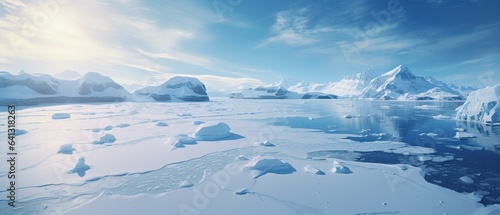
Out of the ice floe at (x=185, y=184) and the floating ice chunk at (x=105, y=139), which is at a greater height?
the floating ice chunk at (x=105, y=139)

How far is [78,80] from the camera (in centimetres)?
7662

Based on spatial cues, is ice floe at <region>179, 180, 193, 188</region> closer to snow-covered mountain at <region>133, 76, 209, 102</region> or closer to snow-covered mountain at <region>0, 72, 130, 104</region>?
snow-covered mountain at <region>0, 72, 130, 104</region>

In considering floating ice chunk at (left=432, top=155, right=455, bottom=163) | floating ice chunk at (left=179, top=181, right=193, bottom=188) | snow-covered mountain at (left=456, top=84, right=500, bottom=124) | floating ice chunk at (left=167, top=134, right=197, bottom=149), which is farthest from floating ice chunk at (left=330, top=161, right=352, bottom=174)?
snow-covered mountain at (left=456, top=84, right=500, bottom=124)

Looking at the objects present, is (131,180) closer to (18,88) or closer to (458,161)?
(458,161)

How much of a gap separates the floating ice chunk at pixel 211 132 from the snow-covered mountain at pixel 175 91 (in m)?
73.6

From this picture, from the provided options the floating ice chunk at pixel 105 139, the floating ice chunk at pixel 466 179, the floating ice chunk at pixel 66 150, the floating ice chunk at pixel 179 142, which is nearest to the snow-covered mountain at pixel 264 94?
the floating ice chunk at pixel 179 142

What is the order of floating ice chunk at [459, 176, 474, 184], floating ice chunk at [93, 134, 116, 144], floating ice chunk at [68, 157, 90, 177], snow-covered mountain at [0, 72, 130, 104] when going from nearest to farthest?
floating ice chunk at [459, 176, 474, 184], floating ice chunk at [68, 157, 90, 177], floating ice chunk at [93, 134, 116, 144], snow-covered mountain at [0, 72, 130, 104]

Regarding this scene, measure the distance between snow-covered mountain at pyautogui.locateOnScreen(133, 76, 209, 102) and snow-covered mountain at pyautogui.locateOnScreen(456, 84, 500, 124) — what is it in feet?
258

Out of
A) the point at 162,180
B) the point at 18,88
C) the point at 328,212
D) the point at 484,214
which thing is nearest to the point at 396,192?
the point at 484,214

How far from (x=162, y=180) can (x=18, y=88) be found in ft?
246

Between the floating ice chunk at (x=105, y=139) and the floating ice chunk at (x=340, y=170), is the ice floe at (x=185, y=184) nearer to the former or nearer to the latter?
the floating ice chunk at (x=340, y=170)

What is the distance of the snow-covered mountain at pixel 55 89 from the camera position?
55863 millimetres

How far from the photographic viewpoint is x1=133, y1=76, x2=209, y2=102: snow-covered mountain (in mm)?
83375

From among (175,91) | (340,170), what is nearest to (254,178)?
(340,170)
